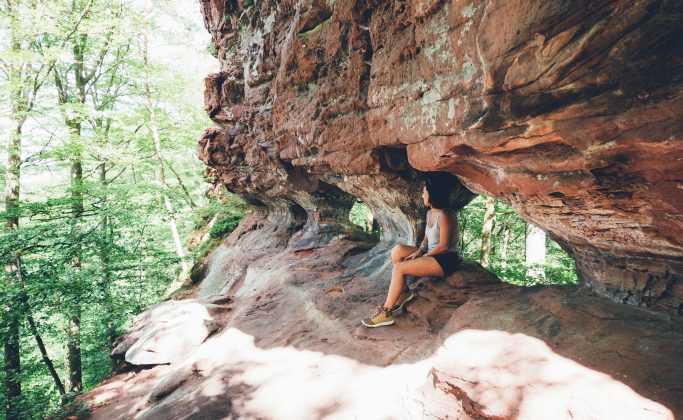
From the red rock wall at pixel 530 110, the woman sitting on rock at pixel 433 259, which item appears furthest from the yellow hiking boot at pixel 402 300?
the red rock wall at pixel 530 110

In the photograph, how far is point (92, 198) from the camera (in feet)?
36.6

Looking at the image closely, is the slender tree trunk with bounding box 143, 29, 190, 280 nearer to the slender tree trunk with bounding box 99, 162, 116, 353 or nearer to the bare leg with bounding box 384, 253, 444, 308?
the slender tree trunk with bounding box 99, 162, 116, 353

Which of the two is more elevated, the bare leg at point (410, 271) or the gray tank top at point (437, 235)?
the gray tank top at point (437, 235)

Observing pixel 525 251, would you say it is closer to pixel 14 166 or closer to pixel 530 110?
pixel 530 110

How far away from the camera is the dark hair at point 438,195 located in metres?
4.61

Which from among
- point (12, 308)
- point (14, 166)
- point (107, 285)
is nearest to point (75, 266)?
point (107, 285)

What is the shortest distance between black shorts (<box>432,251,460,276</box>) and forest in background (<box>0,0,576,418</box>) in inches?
253

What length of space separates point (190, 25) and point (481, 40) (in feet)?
53.2

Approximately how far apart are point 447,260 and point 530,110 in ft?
8.46

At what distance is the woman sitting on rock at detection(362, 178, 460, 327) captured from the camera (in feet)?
14.9

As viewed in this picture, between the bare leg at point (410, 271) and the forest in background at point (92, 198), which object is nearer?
the bare leg at point (410, 271)

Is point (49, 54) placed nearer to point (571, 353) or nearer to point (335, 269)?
point (335, 269)

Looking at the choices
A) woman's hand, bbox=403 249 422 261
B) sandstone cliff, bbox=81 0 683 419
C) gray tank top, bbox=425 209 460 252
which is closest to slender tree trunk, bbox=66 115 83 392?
sandstone cliff, bbox=81 0 683 419

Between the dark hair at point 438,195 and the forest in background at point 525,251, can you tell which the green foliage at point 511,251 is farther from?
the dark hair at point 438,195
